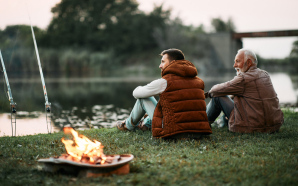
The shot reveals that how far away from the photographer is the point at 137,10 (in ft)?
189

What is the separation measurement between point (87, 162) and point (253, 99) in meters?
3.07

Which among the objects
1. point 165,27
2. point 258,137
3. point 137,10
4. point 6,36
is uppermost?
point 137,10

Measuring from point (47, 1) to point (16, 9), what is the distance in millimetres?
1415

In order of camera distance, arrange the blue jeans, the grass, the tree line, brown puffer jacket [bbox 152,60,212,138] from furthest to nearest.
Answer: the tree line → the blue jeans → brown puffer jacket [bbox 152,60,212,138] → the grass

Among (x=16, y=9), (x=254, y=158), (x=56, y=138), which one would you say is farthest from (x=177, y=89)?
(x=16, y=9)

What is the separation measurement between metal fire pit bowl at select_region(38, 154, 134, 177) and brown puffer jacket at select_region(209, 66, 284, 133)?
252cm

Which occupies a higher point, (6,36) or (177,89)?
(6,36)

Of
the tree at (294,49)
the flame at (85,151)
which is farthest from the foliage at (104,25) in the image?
the flame at (85,151)

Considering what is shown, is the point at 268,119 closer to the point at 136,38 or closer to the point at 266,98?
the point at 266,98

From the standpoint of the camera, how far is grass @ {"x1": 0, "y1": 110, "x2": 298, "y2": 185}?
346 centimetres

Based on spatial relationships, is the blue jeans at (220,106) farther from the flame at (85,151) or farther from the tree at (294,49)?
the tree at (294,49)

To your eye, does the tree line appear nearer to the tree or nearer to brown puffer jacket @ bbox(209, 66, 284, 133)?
the tree

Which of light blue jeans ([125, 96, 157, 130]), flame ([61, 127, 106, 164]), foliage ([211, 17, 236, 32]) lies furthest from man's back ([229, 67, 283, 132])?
foliage ([211, 17, 236, 32])

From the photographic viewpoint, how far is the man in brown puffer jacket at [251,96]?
554 centimetres
